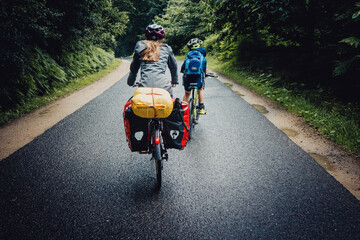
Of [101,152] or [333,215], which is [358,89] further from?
[101,152]

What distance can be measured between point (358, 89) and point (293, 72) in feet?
8.74

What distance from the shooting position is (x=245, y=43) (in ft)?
39.1

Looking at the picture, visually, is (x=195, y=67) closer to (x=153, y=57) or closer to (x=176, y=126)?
(x=153, y=57)

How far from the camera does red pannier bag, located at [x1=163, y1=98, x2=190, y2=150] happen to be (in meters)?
2.50

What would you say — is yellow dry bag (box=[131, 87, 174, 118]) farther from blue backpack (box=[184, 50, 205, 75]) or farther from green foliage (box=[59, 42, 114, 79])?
green foliage (box=[59, 42, 114, 79])

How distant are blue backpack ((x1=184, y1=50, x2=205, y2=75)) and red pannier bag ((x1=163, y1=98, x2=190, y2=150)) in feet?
5.06

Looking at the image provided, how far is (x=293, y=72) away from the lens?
7.98 metres

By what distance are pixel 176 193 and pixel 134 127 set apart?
103 centimetres

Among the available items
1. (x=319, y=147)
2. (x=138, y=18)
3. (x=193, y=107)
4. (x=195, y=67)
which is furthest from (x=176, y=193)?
(x=138, y=18)

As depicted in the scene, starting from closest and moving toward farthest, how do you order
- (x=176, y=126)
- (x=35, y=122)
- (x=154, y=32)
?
1. (x=176, y=126)
2. (x=154, y=32)
3. (x=35, y=122)

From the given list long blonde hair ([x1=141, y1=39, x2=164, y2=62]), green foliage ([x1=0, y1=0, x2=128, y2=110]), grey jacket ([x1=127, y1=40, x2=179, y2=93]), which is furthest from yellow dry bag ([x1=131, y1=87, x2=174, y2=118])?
green foliage ([x1=0, y1=0, x2=128, y2=110])

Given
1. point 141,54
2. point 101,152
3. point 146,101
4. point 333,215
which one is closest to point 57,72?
point 101,152

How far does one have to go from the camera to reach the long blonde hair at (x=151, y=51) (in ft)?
8.66

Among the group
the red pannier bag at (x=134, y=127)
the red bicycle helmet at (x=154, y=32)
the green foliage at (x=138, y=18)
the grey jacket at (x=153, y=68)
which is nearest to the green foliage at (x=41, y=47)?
the grey jacket at (x=153, y=68)
